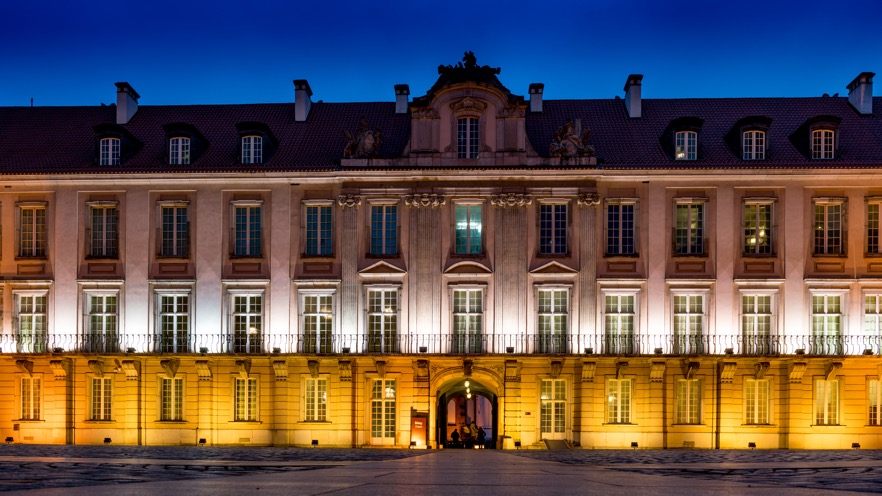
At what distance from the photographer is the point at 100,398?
3497 centimetres

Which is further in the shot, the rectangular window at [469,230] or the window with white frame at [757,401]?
the rectangular window at [469,230]

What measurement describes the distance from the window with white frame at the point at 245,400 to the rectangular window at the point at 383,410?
4763 mm

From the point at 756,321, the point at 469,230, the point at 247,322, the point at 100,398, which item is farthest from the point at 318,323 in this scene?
the point at 756,321

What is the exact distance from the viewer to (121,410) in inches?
1364

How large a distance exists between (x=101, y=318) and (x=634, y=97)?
79.7ft

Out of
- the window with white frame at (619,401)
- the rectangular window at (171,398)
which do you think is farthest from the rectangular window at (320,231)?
the window with white frame at (619,401)

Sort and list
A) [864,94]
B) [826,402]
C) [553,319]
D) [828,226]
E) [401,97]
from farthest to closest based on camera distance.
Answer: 1. [401,97]
2. [864,94]
3. [553,319]
4. [828,226]
5. [826,402]

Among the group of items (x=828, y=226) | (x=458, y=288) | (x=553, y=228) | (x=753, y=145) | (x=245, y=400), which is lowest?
(x=245, y=400)

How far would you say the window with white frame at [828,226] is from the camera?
34.1 m

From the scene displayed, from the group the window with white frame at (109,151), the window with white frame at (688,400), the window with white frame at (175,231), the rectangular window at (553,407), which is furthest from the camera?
the window with white frame at (109,151)

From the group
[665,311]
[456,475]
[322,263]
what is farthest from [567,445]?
[456,475]

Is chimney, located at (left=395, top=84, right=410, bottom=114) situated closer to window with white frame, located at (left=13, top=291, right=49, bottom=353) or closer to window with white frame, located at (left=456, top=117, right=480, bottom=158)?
window with white frame, located at (left=456, top=117, right=480, bottom=158)

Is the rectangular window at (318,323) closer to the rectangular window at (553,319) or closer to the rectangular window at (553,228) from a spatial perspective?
the rectangular window at (553,319)

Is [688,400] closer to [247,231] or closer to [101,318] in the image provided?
[247,231]
